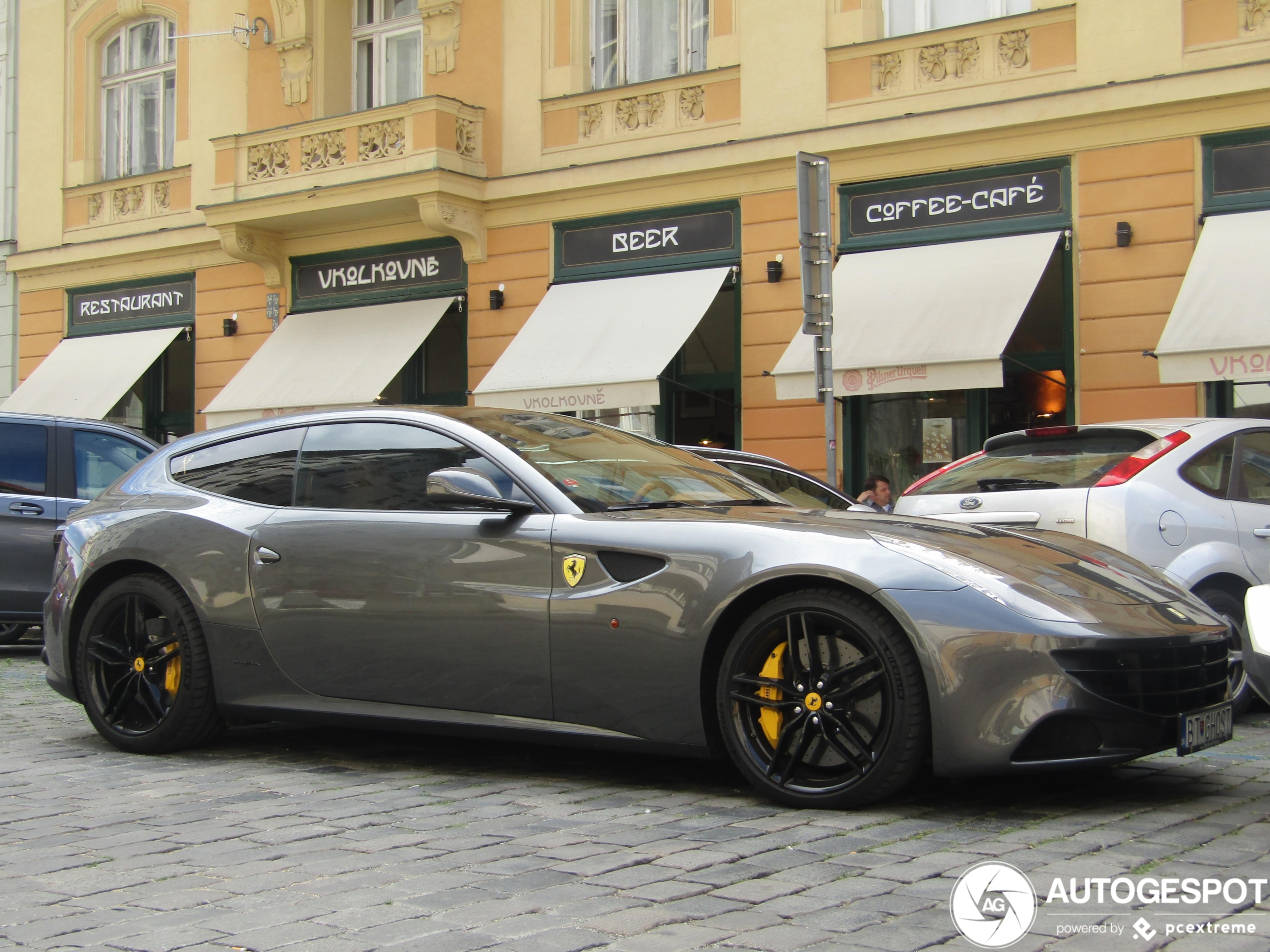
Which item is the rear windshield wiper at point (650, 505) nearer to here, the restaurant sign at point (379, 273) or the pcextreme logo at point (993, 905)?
the pcextreme logo at point (993, 905)

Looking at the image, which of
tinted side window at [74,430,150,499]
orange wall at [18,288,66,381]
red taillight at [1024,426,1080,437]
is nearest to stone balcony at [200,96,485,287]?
orange wall at [18,288,66,381]

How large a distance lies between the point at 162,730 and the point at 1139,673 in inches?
148

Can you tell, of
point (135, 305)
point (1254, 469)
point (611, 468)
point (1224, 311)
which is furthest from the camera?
point (135, 305)

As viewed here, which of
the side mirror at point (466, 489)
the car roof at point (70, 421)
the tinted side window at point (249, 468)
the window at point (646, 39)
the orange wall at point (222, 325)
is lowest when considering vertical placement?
the side mirror at point (466, 489)

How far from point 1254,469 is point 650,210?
33.8 ft

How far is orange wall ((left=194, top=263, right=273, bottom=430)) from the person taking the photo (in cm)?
2044

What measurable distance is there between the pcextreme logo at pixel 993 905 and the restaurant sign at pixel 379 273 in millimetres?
15443

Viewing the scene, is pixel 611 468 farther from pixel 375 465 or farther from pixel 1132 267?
pixel 1132 267

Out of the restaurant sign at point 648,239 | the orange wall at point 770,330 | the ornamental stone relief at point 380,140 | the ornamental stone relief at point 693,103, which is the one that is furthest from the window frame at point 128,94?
the orange wall at point 770,330

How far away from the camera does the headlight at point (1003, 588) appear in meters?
4.25

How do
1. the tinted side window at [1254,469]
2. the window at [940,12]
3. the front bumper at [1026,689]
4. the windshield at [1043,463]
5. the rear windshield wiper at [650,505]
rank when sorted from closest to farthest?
the front bumper at [1026,689]
the rear windshield wiper at [650,505]
the windshield at [1043,463]
the tinted side window at [1254,469]
the window at [940,12]

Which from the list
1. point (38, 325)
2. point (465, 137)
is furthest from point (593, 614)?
point (38, 325)

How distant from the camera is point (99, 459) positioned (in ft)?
35.6

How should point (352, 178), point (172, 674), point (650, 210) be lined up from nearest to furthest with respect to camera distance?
point (172, 674) → point (650, 210) → point (352, 178)
